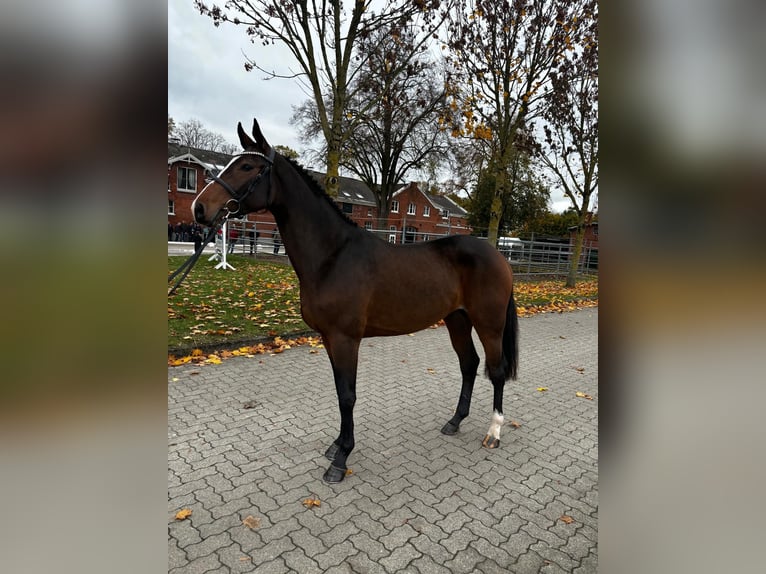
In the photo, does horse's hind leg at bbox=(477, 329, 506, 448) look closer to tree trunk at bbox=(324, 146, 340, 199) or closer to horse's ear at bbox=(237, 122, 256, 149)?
horse's ear at bbox=(237, 122, 256, 149)

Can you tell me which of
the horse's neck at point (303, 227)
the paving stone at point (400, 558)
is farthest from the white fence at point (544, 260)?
the paving stone at point (400, 558)

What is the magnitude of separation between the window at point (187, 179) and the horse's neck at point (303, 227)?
26.6 m

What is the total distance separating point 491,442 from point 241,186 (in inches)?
114

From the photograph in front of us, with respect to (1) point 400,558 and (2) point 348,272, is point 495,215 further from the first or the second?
(1) point 400,558

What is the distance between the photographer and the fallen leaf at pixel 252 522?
2.37m

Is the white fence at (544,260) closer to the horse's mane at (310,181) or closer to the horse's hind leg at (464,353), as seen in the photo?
the horse's hind leg at (464,353)

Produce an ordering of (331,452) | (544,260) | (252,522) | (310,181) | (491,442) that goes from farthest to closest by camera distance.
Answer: (544,260)
(491,442)
(331,452)
(310,181)
(252,522)

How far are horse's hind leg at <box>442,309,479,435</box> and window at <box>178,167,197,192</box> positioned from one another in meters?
26.7

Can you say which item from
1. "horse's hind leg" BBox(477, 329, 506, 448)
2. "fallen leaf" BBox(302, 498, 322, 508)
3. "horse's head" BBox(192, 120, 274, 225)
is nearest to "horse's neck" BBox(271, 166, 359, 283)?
"horse's head" BBox(192, 120, 274, 225)

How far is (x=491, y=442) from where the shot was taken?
3449 mm

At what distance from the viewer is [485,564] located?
2152mm

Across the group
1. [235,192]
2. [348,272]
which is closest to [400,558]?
[348,272]
